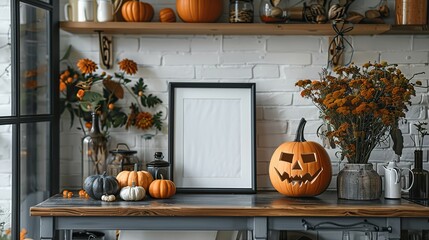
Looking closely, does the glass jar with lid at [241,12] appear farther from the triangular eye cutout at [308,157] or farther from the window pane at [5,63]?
the window pane at [5,63]

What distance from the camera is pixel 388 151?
313cm

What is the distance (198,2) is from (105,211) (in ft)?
3.37

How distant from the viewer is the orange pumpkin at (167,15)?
9.84 feet

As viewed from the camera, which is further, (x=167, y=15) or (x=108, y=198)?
(x=167, y=15)

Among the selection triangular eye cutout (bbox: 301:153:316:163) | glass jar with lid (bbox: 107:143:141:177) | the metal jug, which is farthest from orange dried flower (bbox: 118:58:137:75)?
the metal jug

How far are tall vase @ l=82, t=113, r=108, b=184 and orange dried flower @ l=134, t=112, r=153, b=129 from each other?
0.17 metres

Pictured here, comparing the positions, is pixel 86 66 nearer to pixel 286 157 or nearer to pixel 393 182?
pixel 286 157

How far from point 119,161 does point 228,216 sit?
67cm

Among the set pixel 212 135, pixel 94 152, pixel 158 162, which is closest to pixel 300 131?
pixel 212 135

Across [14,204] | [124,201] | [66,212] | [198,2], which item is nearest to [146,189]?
[124,201]

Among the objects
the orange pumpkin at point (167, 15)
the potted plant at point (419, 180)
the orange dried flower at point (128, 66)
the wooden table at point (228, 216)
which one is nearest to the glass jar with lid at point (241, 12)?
the orange pumpkin at point (167, 15)

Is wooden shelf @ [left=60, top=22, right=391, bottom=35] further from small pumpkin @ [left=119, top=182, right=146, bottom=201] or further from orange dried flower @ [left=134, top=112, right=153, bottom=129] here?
small pumpkin @ [left=119, top=182, right=146, bottom=201]

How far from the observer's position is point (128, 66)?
10.00 ft

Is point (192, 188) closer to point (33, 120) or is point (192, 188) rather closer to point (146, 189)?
point (146, 189)
